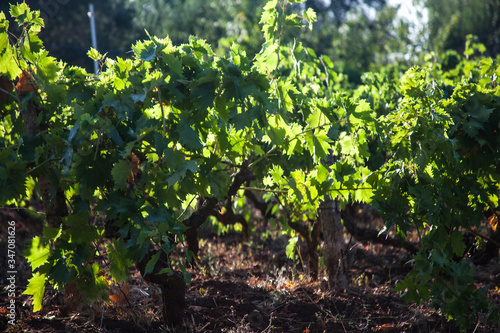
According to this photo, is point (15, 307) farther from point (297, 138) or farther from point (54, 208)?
point (297, 138)

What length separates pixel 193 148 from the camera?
2166mm

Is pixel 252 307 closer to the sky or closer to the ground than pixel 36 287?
closer to the ground

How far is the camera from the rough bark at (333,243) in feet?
12.6

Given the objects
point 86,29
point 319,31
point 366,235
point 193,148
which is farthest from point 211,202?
point 319,31

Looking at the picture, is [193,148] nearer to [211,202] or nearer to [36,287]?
[211,202]

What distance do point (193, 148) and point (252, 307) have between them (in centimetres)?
175

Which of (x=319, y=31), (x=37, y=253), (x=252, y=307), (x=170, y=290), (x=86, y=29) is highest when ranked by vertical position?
(x=319, y=31)

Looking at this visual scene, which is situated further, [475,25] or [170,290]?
[475,25]

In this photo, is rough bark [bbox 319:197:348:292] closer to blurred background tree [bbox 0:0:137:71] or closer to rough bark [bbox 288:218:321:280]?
rough bark [bbox 288:218:321:280]

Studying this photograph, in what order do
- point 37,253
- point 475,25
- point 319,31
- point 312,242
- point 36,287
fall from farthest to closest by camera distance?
point 319,31 → point 475,25 → point 312,242 → point 36,287 → point 37,253

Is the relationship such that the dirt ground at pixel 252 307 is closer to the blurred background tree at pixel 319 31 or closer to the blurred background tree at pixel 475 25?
the blurred background tree at pixel 319 31

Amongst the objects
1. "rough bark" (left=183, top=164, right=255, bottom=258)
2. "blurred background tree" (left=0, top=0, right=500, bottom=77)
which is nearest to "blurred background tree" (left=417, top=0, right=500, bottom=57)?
"blurred background tree" (left=0, top=0, right=500, bottom=77)

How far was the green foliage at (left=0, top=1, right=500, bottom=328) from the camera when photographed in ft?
7.17

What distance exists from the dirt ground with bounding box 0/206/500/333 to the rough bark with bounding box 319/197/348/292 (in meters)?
0.08
